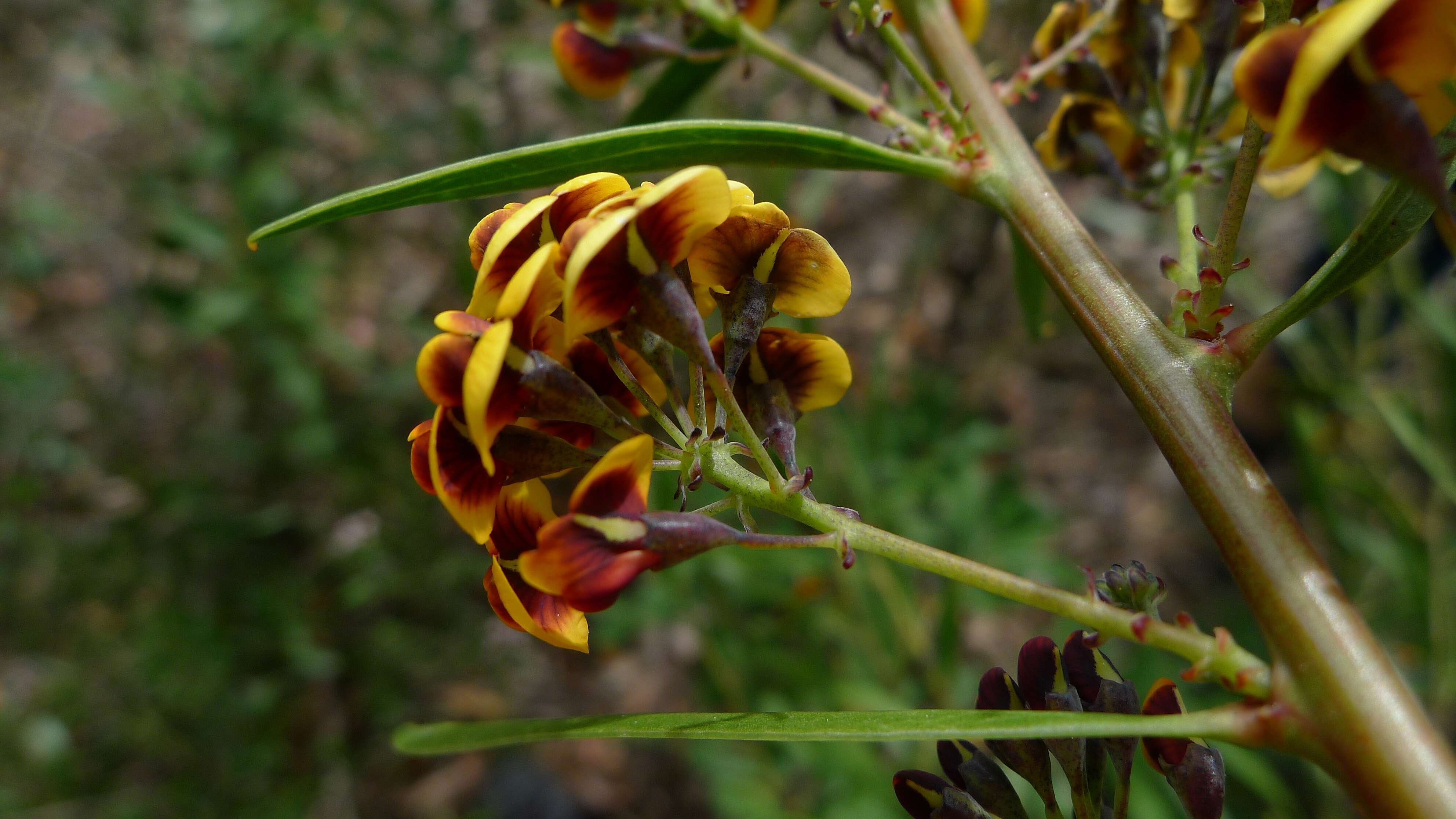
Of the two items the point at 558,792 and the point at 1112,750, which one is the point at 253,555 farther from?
the point at 1112,750

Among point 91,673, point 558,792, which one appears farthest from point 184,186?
point 558,792

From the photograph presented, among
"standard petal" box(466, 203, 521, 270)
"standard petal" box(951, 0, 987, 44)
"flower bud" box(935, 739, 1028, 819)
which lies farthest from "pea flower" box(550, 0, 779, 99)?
"flower bud" box(935, 739, 1028, 819)

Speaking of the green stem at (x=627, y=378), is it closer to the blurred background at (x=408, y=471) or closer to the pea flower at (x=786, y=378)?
the pea flower at (x=786, y=378)

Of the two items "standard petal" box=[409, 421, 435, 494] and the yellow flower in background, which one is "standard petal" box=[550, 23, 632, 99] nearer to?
"standard petal" box=[409, 421, 435, 494]

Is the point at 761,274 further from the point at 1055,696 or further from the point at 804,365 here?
the point at 1055,696

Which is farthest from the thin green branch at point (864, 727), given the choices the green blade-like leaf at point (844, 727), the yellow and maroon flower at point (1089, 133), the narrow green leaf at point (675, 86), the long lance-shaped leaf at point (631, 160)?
the narrow green leaf at point (675, 86)

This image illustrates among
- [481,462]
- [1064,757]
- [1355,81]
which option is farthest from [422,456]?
[1355,81]
